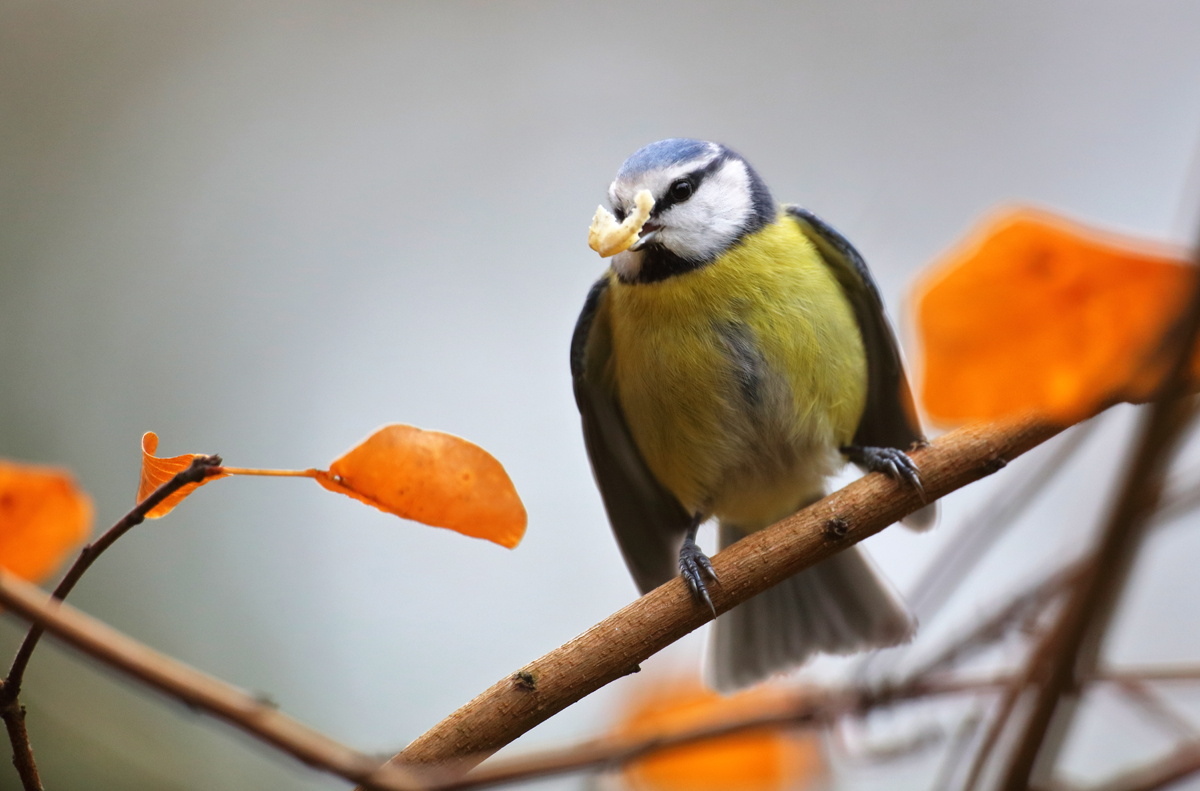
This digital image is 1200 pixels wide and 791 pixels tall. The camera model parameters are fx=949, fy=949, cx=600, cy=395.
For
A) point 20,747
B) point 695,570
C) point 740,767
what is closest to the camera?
point 20,747

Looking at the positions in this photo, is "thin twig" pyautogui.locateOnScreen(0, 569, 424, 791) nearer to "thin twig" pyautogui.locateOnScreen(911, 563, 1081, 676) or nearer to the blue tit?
"thin twig" pyautogui.locateOnScreen(911, 563, 1081, 676)

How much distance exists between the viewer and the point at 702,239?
1.50m

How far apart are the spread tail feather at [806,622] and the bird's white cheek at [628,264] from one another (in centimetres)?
60

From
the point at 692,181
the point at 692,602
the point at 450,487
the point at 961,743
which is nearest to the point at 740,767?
the point at 692,602

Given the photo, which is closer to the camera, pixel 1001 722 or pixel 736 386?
pixel 1001 722

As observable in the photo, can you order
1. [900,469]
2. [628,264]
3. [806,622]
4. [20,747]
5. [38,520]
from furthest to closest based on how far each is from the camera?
[806,622] < [628,264] < [900,469] < [20,747] < [38,520]

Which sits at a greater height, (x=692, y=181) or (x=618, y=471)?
(x=692, y=181)

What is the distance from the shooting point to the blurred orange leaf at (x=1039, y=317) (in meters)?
0.31

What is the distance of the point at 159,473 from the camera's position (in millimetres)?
557

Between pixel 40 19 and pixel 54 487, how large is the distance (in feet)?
10.2

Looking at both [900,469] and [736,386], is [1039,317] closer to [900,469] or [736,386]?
[900,469]

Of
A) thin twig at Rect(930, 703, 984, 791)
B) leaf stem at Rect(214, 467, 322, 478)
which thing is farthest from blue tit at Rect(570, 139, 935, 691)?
leaf stem at Rect(214, 467, 322, 478)

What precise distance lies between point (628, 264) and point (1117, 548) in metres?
1.30

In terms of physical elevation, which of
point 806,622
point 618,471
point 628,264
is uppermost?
point 628,264
